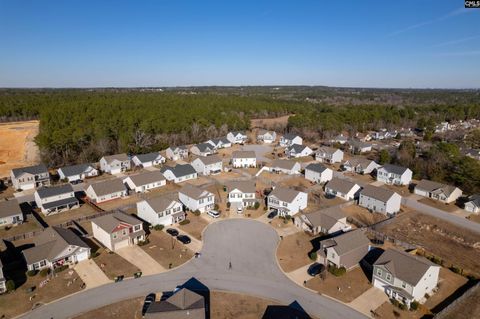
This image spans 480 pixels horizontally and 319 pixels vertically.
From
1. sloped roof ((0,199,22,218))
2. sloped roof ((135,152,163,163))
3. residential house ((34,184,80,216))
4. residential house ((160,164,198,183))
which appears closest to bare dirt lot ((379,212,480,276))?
residential house ((160,164,198,183))

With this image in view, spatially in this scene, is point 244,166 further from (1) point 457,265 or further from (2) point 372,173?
(1) point 457,265

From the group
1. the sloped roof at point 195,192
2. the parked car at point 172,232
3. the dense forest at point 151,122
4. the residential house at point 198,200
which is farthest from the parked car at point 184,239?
the dense forest at point 151,122

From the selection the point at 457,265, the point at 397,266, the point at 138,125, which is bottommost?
the point at 457,265

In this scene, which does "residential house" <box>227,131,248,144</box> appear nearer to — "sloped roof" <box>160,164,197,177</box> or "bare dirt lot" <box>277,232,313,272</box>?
"sloped roof" <box>160,164,197,177</box>

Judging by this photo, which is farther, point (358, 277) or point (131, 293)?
point (358, 277)

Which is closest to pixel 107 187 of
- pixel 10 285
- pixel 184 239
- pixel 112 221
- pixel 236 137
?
pixel 112 221

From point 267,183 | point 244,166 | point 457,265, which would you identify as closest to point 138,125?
point 244,166
